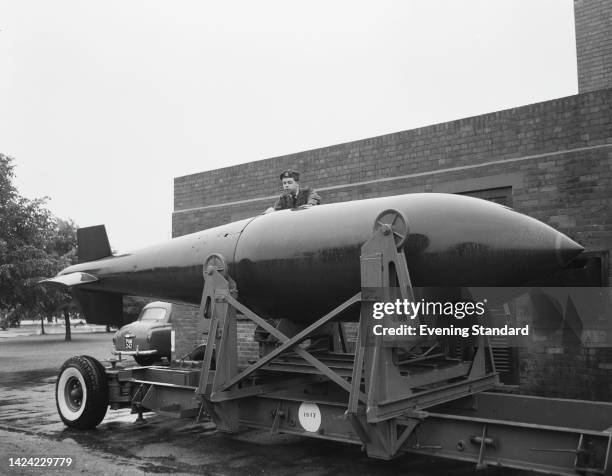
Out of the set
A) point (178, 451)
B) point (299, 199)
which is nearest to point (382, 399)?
point (178, 451)

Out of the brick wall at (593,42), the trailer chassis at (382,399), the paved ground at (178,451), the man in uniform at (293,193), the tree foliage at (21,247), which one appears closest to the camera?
the trailer chassis at (382,399)

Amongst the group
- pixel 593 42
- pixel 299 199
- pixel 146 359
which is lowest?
pixel 146 359

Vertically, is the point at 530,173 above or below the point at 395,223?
above

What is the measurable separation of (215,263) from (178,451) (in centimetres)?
204

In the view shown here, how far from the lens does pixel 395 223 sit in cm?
489

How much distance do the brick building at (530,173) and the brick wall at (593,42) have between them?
468 cm

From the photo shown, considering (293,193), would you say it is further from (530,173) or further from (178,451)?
(530,173)

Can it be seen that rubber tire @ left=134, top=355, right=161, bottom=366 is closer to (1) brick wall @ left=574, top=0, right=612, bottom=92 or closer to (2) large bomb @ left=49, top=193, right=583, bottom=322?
(2) large bomb @ left=49, top=193, right=583, bottom=322

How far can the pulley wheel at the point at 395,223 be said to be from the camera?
4.82 meters

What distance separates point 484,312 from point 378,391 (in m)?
1.59

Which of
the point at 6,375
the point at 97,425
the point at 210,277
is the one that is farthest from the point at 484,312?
the point at 6,375
